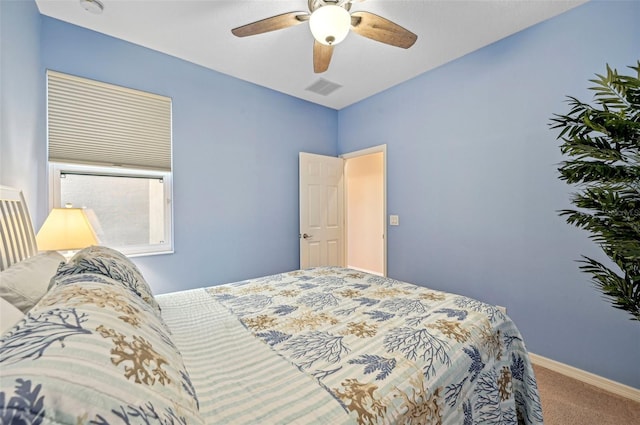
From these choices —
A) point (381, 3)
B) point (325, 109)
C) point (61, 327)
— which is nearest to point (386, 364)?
point (61, 327)

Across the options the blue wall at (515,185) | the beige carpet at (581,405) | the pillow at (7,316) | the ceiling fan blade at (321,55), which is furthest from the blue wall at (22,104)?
the beige carpet at (581,405)

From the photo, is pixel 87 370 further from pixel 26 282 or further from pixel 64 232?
pixel 64 232

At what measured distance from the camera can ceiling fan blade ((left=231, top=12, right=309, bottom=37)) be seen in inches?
65.9

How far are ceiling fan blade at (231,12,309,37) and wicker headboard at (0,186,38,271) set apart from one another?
1572 millimetres

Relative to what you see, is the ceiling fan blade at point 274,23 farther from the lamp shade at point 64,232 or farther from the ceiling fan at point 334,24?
the lamp shade at point 64,232

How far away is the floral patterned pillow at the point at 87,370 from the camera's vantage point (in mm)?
366

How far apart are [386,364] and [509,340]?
820 mm

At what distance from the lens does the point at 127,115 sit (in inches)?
94.9

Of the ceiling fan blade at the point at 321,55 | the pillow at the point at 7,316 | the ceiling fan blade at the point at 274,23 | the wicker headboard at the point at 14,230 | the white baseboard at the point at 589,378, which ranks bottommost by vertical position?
the white baseboard at the point at 589,378

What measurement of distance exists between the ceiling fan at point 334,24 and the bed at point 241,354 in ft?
5.34

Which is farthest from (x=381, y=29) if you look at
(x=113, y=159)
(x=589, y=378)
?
(x=589, y=378)

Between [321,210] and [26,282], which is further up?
[321,210]

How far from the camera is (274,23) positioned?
173cm

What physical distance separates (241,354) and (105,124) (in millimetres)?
2425
